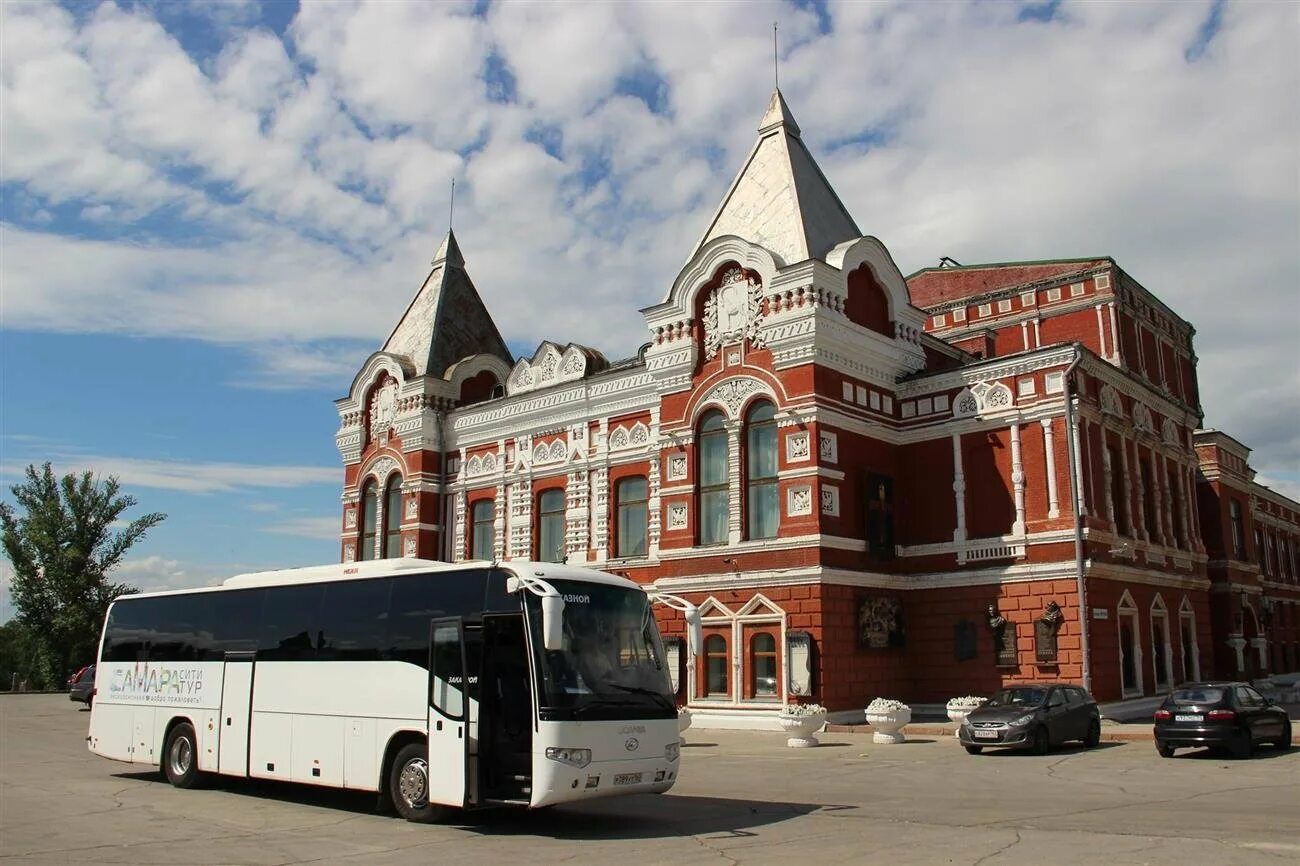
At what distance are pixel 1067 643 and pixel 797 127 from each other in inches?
660

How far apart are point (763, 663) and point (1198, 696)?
409 inches

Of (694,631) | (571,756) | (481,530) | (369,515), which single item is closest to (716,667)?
(481,530)

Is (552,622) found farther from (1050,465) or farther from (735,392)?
(1050,465)

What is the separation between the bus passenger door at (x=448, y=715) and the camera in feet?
41.0

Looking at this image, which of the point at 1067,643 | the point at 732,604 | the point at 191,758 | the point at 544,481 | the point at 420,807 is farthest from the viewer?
the point at 544,481

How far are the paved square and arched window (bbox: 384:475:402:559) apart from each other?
749 inches

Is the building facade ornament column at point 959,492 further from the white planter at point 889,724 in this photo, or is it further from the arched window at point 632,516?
the arched window at point 632,516

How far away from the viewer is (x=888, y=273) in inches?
1167

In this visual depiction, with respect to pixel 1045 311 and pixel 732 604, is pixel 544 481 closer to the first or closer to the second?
pixel 732 604

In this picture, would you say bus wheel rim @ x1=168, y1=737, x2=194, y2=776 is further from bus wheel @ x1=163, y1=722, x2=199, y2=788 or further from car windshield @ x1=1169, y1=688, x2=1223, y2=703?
car windshield @ x1=1169, y1=688, x2=1223, y2=703

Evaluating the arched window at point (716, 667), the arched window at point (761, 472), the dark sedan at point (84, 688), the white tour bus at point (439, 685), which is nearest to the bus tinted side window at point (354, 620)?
the white tour bus at point (439, 685)

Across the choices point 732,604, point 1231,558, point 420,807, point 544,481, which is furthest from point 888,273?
point 420,807

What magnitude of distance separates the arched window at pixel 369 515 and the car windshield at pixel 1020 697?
24988 millimetres

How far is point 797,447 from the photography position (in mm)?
26641
